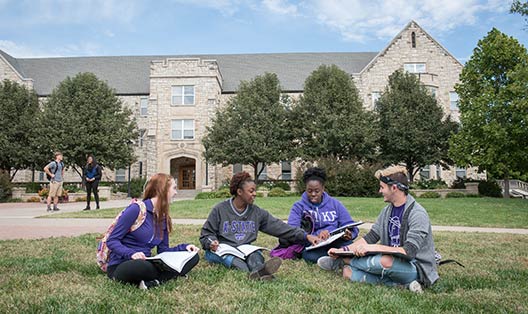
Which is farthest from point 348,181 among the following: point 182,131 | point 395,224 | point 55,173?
point 395,224

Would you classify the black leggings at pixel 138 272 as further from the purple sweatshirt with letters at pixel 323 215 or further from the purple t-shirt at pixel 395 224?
the purple t-shirt at pixel 395 224

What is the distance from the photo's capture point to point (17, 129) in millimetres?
27109

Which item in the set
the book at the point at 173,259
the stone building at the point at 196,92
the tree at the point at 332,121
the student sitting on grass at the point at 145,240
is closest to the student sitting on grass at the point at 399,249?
the book at the point at 173,259

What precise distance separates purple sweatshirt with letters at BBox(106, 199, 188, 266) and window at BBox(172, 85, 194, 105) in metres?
28.4

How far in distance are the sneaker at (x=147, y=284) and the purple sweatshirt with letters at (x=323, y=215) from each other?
6.55 feet

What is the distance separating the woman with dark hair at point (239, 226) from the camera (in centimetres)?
443

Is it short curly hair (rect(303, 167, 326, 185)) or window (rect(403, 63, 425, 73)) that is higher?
window (rect(403, 63, 425, 73))

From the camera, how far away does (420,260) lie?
370 centimetres

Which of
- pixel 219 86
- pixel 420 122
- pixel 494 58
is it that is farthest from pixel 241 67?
pixel 494 58

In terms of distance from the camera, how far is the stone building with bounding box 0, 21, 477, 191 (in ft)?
102

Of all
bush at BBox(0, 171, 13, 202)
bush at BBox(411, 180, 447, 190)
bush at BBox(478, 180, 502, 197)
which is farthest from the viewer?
bush at BBox(411, 180, 447, 190)

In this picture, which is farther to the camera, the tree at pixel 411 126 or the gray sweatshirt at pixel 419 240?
the tree at pixel 411 126

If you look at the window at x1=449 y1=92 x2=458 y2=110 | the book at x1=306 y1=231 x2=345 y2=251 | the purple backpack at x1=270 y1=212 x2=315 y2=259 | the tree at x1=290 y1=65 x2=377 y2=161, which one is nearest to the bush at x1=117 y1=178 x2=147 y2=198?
the tree at x1=290 y1=65 x2=377 y2=161

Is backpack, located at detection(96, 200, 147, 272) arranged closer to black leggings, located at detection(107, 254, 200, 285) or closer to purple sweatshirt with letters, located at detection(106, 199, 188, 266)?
purple sweatshirt with letters, located at detection(106, 199, 188, 266)
